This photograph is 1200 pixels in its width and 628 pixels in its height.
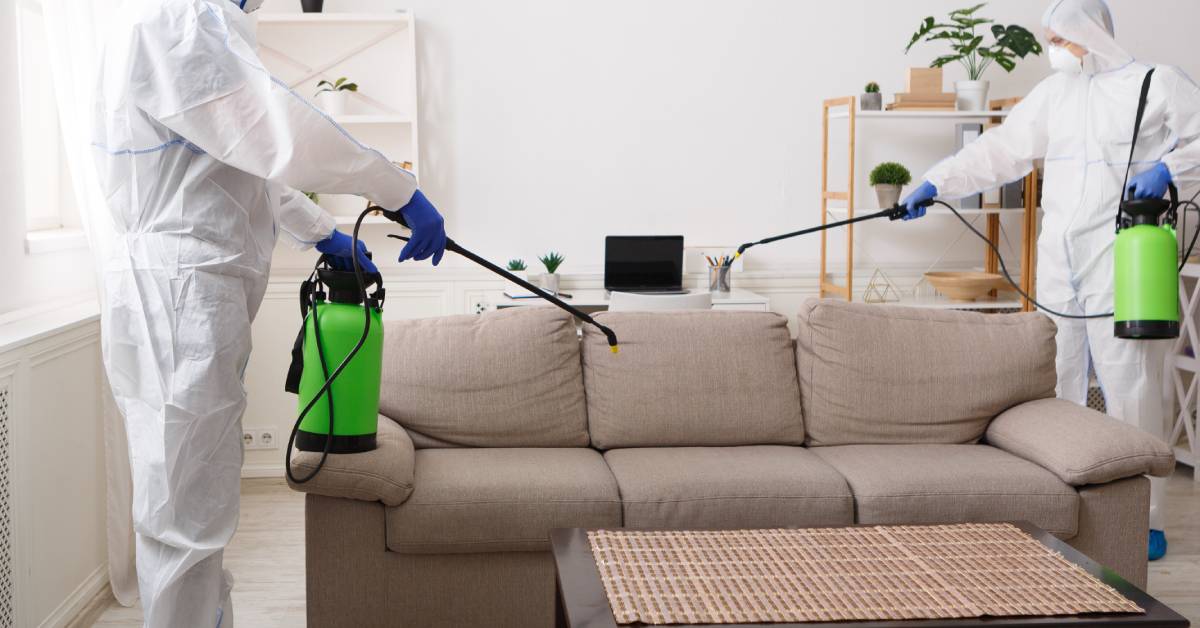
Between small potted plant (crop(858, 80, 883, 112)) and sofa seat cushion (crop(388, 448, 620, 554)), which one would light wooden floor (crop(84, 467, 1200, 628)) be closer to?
sofa seat cushion (crop(388, 448, 620, 554))

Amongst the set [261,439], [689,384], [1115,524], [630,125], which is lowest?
[261,439]

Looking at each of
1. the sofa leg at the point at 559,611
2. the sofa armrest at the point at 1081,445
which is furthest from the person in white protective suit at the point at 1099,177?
the sofa leg at the point at 559,611

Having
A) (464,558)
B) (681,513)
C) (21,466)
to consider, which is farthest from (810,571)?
(21,466)

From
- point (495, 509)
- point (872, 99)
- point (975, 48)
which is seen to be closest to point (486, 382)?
point (495, 509)

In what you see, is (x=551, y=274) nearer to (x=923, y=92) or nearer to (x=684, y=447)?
(x=684, y=447)

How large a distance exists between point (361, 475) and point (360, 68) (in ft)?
7.93

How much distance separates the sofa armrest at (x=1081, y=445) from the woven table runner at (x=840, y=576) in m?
0.54

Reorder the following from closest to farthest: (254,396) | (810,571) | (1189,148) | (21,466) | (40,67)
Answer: (810,571), (21,466), (1189,148), (40,67), (254,396)

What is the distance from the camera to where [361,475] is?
243cm

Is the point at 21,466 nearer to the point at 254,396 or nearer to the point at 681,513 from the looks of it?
the point at 681,513

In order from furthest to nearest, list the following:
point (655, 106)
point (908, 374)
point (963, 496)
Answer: point (655, 106), point (908, 374), point (963, 496)

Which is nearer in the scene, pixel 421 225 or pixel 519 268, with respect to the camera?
pixel 421 225

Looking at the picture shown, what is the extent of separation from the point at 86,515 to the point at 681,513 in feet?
5.29

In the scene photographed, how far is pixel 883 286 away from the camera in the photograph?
4.68m
